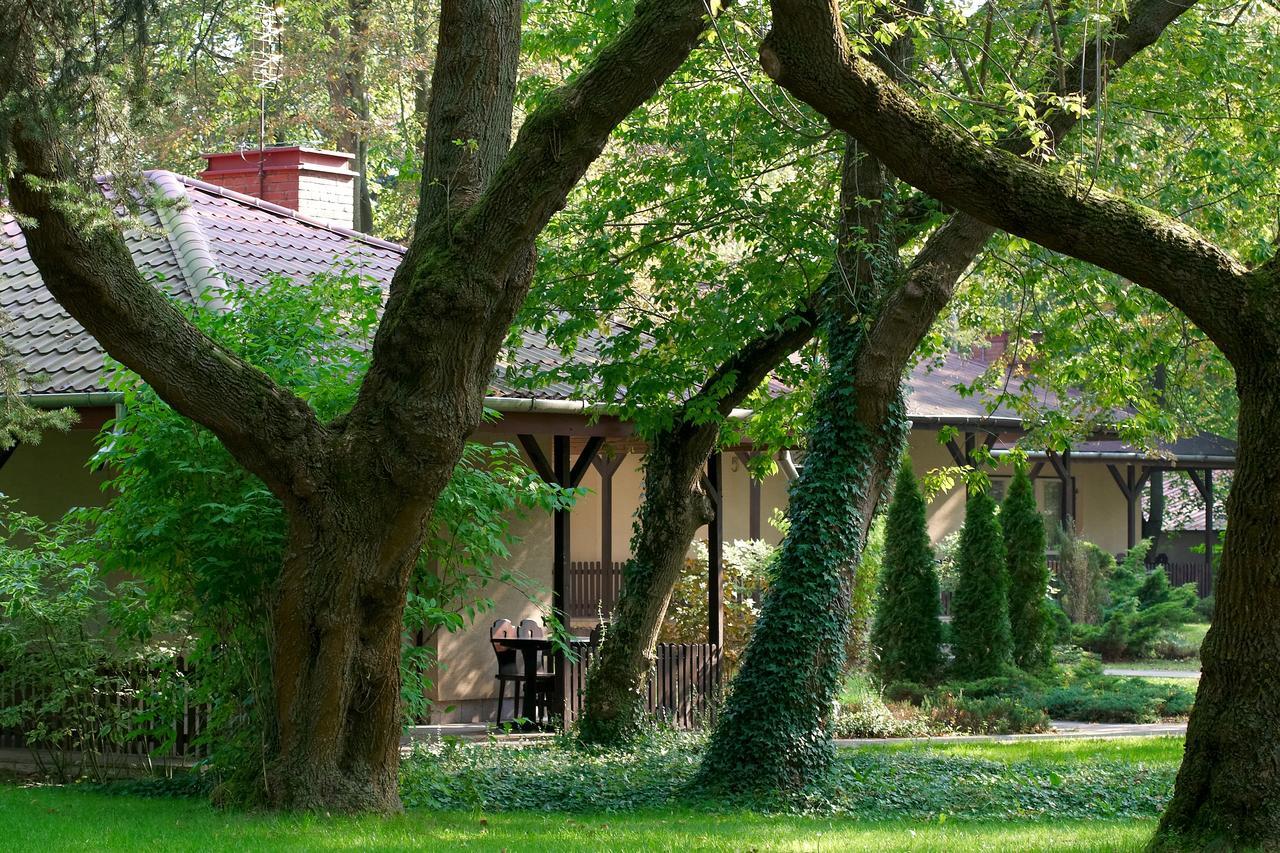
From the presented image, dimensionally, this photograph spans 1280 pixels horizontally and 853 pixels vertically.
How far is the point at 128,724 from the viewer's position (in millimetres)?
10977

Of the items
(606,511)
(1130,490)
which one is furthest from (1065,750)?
(1130,490)

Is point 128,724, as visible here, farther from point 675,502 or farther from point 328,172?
point 328,172

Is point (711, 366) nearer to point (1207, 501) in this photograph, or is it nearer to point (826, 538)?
point (826, 538)

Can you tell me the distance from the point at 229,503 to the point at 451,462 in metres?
1.95

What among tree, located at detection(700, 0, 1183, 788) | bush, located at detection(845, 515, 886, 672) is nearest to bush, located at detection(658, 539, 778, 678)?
bush, located at detection(845, 515, 886, 672)

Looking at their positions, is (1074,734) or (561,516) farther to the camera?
(1074,734)

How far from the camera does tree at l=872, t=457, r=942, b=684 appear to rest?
18891 millimetres

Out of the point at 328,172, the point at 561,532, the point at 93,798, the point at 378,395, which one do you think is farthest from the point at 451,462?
the point at 328,172

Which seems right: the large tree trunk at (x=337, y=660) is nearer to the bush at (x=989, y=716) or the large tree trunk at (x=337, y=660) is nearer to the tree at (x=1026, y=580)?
the bush at (x=989, y=716)

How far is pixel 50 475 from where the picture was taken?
569 inches

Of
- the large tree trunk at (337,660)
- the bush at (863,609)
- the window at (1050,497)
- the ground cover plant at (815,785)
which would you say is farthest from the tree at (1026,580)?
the large tree trunk at (337,660)

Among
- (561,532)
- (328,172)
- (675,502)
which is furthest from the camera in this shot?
(328,172)

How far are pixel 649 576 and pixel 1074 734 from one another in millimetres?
5998

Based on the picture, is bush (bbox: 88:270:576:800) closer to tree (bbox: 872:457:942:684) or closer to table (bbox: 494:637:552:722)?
table (bbox: 494:637:552:722)
